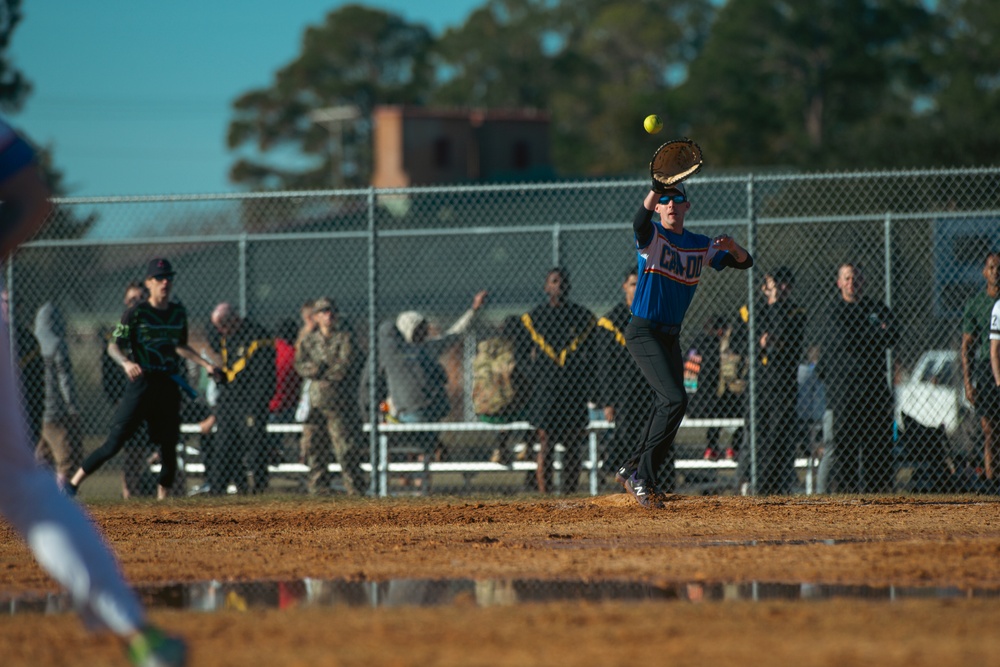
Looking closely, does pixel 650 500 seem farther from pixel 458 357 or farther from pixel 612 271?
pixel 612 271

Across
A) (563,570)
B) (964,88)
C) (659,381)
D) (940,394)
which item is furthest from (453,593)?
(964,88)

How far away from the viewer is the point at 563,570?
6539 millimetres

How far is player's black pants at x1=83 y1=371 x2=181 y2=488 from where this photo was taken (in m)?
10.4

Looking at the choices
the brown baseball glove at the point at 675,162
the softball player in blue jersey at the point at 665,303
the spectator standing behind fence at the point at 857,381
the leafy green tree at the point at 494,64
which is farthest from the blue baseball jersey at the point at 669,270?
the leafy green tree at the point at 494,64

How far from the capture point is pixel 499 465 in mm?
11641

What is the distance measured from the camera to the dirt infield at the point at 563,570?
4586mm

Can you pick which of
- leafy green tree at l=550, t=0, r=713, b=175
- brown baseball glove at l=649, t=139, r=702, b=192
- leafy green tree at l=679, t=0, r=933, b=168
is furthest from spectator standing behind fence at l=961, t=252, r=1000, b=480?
leafy green tree at l=550, t=0, r=713, b=175

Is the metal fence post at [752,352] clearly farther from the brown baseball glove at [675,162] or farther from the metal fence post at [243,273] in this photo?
the metal fence post at [243,273]

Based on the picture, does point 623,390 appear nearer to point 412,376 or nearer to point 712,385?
point 712,385

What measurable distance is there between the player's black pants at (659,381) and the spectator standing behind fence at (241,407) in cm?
456

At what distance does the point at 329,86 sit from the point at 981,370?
57046 mm

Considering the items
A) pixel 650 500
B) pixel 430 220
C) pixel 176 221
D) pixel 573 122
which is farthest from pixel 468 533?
pixel 573 122

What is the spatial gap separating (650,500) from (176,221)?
21.8ft

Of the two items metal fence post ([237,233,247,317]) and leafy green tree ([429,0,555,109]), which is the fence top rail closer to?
metal fence post ([237,233,247,317])
